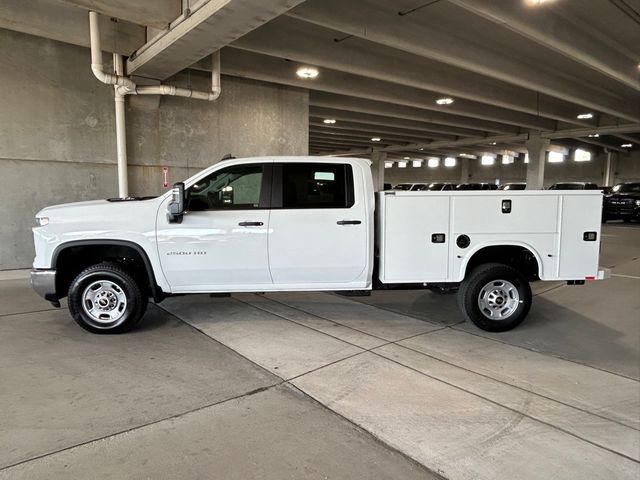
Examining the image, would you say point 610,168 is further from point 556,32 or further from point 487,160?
point 556,32

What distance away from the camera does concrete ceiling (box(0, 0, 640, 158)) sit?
669cm

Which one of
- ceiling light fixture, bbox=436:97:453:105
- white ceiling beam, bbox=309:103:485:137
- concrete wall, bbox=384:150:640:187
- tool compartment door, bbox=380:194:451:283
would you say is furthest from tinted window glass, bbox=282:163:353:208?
concrete wall, bbox=384:150:640:187

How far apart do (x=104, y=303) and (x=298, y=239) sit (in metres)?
2.34

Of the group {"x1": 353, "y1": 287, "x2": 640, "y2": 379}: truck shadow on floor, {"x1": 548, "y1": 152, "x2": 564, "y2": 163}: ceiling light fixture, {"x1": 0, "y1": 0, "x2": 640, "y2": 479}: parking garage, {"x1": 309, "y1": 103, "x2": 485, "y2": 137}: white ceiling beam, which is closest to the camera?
{"x1": 0, "y1": 0, "x2": 640, "y2": 479}: parking garage

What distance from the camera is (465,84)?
13258 mm

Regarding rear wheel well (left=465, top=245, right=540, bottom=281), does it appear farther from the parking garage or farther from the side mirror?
the side mirror

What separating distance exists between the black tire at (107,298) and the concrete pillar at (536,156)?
75.1 feet

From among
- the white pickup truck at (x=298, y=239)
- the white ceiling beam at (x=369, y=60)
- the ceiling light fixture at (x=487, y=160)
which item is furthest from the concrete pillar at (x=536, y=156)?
the white pickup truck at (x=298, y=239)

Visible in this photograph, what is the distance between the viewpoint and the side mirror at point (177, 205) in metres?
4.65

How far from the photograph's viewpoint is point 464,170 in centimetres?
4144

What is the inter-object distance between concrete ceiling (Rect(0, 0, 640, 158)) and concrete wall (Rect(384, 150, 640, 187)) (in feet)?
67.0

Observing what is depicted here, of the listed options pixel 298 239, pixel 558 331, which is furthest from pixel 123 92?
pixel 558 331

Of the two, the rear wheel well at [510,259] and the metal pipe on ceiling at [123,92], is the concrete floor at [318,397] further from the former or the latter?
the metal pipe on ceiling at [123,92]

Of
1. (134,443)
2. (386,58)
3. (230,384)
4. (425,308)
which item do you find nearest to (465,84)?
(386,58)
